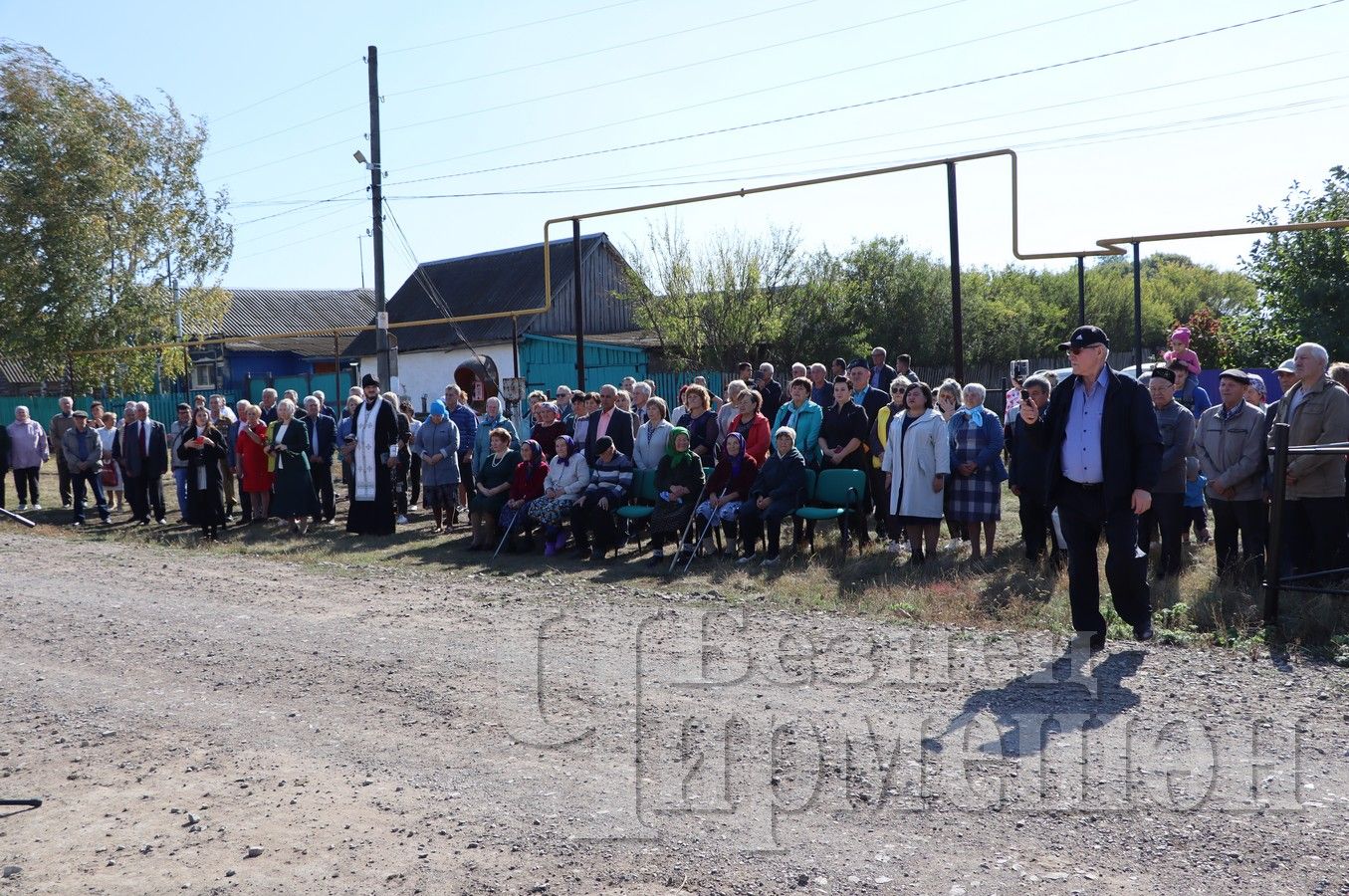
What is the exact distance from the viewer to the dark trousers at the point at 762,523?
11664mm

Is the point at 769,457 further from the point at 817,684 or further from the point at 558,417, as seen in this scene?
the point at 817,684

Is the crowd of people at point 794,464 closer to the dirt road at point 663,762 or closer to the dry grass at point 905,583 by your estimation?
the dry grass at point 905,583

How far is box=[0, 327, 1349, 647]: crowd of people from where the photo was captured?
7.66 metres

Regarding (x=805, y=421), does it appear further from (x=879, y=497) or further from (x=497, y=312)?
(x=497, y=312)

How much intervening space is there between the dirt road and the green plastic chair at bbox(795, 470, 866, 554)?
2.70 metres

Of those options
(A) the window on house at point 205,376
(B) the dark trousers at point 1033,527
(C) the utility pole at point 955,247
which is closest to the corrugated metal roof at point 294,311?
(A) the window on house at point 205,376

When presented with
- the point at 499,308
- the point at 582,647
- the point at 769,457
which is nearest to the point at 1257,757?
the point at 582,647

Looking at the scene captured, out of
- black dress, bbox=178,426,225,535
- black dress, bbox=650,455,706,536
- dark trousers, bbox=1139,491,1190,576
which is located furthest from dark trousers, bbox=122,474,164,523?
dark trousers, bbox=1139,491,1190,576

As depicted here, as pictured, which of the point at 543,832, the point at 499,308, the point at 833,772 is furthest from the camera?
the point at 499,308

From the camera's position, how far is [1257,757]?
5473 mm

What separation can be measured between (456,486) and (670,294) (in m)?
18.3

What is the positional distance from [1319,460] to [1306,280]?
15204mm

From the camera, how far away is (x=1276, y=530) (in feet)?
26.0

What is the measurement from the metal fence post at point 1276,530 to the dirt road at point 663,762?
0.70 metres
